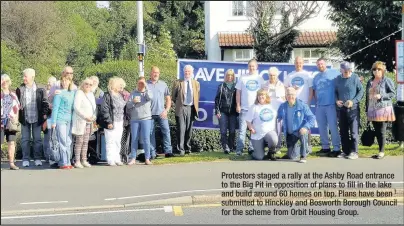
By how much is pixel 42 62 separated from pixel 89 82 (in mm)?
2276

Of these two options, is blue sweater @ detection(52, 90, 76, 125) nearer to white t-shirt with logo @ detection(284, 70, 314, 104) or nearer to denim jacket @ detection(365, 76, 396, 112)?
white t-shirt with logo @ detection(284, 70, 314, 104)

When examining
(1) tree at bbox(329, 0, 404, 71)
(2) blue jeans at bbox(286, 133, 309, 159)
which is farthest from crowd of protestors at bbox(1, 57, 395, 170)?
(1) tree at bbox(329, 0, 404, 71)

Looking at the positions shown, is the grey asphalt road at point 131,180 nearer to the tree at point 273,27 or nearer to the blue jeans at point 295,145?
the blue jeans at point 295,145

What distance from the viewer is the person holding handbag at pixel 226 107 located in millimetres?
12805

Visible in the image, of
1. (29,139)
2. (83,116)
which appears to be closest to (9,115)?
(29,139)

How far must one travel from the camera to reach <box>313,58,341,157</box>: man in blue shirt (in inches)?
490

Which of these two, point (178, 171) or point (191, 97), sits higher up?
point (191, 97)

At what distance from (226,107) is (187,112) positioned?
833mm

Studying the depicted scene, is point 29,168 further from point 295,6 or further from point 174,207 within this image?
point 295,6

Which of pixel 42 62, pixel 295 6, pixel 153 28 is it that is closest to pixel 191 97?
pixel 42 62

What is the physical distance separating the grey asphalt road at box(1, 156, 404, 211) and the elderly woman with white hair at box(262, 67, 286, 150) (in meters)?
1.16

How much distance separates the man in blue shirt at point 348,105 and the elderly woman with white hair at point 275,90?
3.54ft

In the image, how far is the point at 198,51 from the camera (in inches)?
1540

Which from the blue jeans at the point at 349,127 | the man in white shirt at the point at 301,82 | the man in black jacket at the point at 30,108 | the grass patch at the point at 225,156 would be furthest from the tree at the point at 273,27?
the man in black jacket at the point at 30,108
